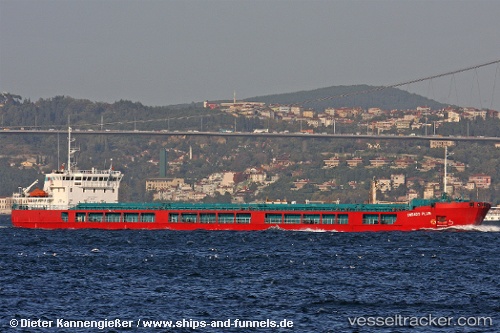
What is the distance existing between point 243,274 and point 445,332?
47.0 ft

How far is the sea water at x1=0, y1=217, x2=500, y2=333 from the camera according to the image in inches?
1307

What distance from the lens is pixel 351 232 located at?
7419 centimetres

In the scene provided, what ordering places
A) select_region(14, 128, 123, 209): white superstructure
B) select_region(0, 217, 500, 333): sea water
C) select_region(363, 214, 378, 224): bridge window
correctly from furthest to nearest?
select_region(14, 128, 123, 209): white superstructure → select_region(363, 214, 378, 224): bridge window → select_region(0, 217, 500, 333): sea water

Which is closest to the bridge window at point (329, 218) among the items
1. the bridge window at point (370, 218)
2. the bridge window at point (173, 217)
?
the bridge window at point (370, 218)

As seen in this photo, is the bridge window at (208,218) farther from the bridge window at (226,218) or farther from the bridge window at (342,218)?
the bridge window at (342,218)

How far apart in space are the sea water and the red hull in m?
7.87

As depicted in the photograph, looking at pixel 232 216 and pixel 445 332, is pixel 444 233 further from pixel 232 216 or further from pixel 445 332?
pixel 445 332

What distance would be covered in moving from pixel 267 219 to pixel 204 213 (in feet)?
14.5

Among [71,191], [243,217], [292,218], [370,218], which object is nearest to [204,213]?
[243,217]

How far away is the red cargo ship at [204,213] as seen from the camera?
241 ft

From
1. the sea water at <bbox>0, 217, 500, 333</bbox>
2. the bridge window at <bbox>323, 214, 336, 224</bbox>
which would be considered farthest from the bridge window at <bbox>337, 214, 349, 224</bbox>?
the sea water at <bbox>0, 217, 500, 333</bbox>

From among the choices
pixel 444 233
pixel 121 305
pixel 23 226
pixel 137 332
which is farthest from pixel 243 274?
pixel 23 226

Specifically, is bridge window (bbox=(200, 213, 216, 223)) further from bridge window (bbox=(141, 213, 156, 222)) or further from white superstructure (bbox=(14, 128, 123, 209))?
white superstructure (bbox=(14, 128, 123, 209))

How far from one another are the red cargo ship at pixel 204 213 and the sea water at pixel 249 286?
8413 mm
